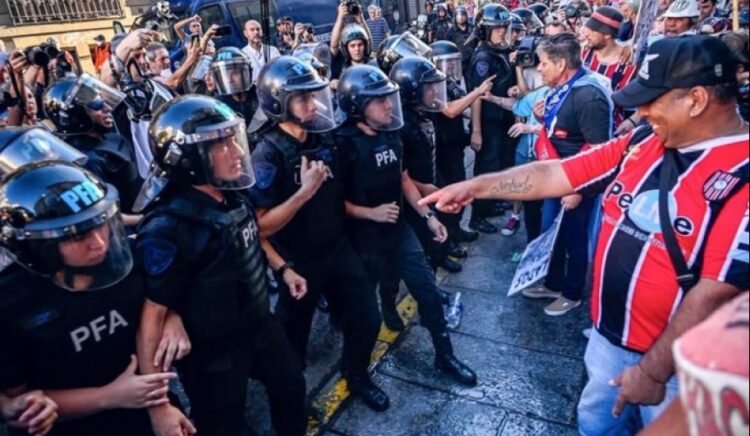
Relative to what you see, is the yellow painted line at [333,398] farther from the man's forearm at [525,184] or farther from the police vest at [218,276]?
the man's forearm at [525,184]

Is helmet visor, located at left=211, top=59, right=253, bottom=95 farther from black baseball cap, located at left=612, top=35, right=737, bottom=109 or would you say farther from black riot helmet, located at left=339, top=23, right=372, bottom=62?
black baseball cap, located at left=612, top=35, right=737, bottom=109

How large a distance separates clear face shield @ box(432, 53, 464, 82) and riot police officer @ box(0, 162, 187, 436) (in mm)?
4164

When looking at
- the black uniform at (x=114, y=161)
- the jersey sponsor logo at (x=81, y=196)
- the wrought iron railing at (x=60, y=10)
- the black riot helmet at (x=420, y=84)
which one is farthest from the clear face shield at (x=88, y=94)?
the wrought iron railing at (x=60, y=10)

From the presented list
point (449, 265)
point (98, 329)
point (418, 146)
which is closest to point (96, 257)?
point (98, 329)

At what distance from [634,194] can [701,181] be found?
257mm

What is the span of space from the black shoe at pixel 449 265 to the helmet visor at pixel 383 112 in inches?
76.7

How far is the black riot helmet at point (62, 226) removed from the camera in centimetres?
180

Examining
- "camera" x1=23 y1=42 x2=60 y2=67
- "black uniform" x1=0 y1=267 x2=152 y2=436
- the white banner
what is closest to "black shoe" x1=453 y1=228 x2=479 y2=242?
the white banner

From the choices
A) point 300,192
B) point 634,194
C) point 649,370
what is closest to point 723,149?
point 634,194

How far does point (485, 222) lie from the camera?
593 centimetres

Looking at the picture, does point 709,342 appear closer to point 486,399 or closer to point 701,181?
point 701,181

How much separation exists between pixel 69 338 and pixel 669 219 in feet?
7.36

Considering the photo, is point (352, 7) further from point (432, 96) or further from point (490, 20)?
point (432, 96)

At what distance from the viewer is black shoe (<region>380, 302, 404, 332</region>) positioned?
4203mm
